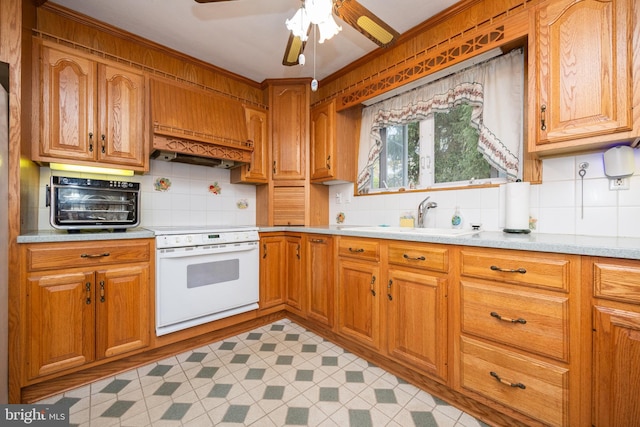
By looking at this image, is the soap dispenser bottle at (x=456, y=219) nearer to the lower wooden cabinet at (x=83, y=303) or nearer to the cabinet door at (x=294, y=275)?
the cabinet door at (x=294, y=275)

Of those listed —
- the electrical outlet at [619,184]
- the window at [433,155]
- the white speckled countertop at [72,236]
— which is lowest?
the white speckled countertop at [72,236]

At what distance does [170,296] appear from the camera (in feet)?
6.31

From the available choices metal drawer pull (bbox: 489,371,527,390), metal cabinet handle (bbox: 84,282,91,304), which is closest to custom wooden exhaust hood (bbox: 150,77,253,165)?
metal cabinet handle (bbox: 84,282,91,304)

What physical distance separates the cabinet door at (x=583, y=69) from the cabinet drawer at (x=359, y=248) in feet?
3.65

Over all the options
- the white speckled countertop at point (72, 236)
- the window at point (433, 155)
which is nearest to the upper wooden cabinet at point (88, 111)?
the white speckled countertop at point (72, 236)

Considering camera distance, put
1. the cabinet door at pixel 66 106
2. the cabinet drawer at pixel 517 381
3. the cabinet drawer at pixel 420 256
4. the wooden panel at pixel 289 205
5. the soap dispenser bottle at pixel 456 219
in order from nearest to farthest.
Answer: the cabinet drawer at pixel 517 381, the cabinet drawer at pixel 420 256, the cabinet door at pixel 66 106, the soap dispenser bottle at pixel 456 219, the wooden panel at pixel 289 205

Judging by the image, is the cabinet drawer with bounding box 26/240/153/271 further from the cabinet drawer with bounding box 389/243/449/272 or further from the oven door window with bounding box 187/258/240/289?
the cabinet drawer with bounding box 389/243/449/272

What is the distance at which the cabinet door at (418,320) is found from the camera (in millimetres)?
1455

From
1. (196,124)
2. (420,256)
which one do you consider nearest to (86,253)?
(196,124)

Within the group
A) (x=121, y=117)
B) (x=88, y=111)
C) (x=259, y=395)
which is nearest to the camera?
(x=259, y=395)

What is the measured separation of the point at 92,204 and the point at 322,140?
198cm

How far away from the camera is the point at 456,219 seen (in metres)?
1.96

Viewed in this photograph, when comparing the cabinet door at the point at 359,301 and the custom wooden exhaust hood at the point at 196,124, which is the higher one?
the custom wooden exhaust hood at the point at 196,124

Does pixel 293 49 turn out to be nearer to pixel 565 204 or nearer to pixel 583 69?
pixel 583 69
